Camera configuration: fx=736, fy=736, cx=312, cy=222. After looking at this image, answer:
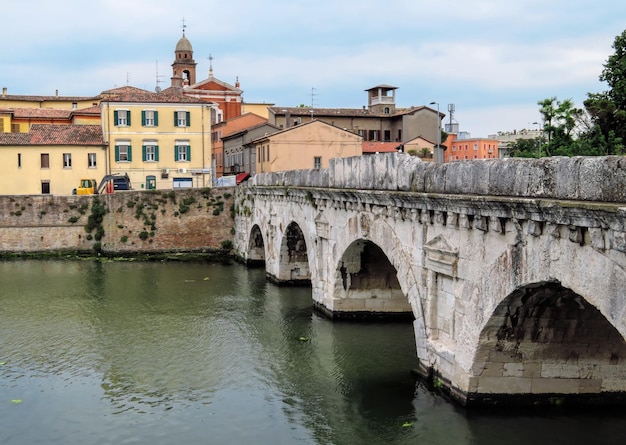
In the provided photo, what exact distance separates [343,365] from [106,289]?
49.9ft

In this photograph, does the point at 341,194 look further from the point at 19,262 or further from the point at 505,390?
the point at 19,262

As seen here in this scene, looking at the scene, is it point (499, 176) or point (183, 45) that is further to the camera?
point (183, 45)

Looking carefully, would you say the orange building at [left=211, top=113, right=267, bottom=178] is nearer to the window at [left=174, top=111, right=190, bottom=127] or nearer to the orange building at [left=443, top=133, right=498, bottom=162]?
the window at [left=174, top=111, right=190, bottom=127]

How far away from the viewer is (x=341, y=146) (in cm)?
4622

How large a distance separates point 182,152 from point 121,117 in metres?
4.58

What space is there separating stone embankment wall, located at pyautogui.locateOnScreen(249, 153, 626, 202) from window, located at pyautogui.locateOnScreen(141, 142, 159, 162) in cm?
2989

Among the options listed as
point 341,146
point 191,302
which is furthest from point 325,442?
point 341,146

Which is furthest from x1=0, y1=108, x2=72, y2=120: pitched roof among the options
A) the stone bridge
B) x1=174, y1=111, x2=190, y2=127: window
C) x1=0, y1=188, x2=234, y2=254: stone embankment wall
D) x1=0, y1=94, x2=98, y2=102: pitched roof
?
the stone bridge

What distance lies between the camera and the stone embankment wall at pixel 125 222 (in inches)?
1652

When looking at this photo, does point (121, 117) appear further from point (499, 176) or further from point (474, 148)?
point (499, 176)

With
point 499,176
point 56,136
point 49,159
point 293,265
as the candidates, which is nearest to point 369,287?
point 293,265

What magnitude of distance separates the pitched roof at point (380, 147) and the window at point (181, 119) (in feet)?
42.9

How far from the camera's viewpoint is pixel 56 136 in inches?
1903

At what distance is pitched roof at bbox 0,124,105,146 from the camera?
47406mm
